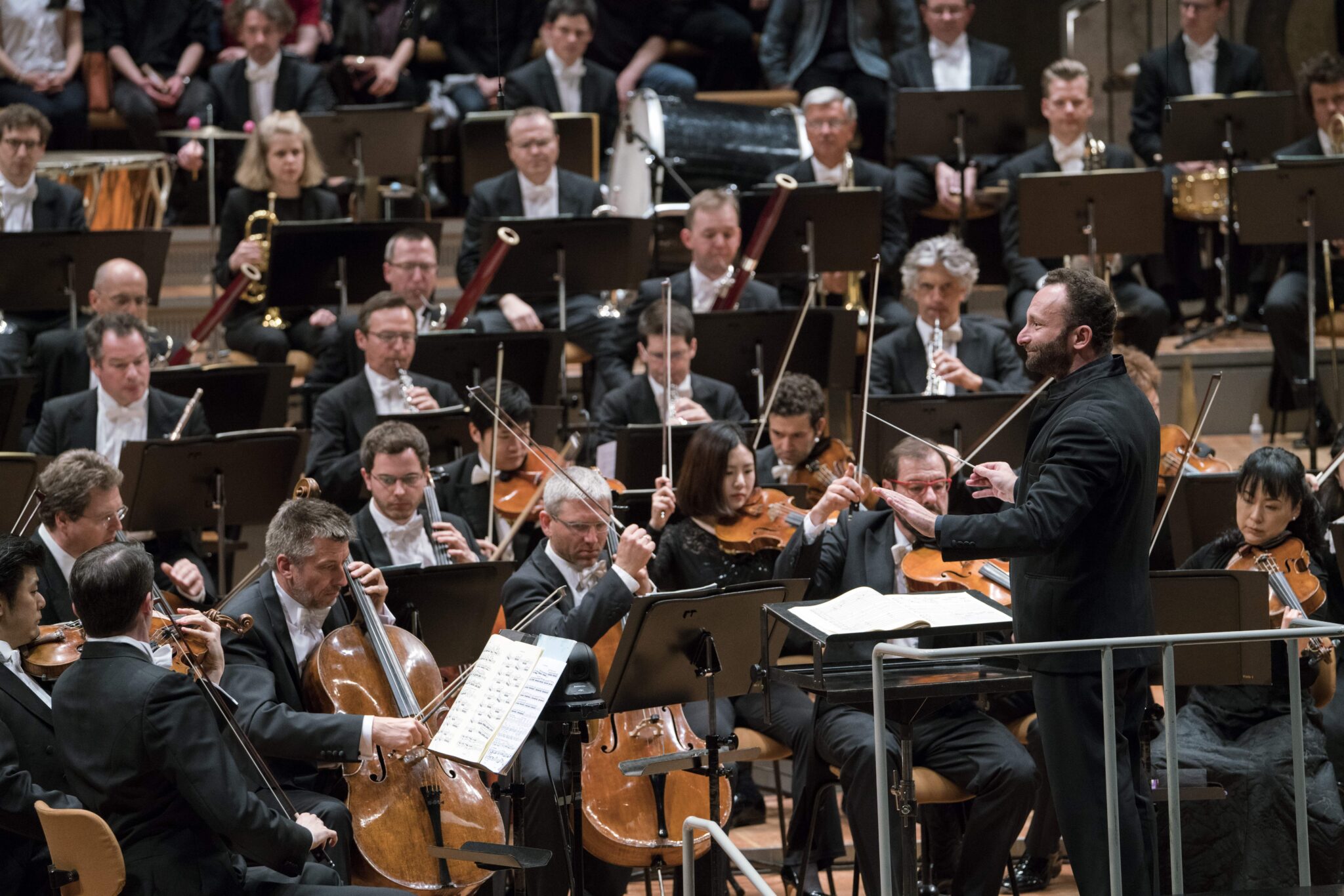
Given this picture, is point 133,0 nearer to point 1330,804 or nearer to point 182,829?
point 182,829

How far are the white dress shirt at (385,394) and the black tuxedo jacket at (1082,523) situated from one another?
9.43 ft

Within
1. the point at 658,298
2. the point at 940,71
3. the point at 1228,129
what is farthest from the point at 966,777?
the point at 940,71

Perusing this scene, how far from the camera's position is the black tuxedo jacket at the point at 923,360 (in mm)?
5988

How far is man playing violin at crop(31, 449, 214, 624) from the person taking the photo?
4141 millimetres

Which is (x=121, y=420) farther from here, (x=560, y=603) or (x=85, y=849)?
(x=85, y=849)

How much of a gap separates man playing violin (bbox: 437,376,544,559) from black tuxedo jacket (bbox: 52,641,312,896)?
2.00m

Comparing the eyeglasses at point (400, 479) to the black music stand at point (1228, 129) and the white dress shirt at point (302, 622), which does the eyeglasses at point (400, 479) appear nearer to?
the white dress shirt at point (302, 622)

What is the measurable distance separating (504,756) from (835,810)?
1.42 meters

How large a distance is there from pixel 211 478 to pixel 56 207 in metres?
2.44

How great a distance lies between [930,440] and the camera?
5.07 metres

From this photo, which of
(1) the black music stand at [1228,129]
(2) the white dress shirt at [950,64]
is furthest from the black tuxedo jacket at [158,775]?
(2) the white dress shirt at [950,64]

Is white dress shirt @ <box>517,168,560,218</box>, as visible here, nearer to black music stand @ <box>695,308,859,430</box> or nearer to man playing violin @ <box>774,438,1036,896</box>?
black music stand @ <box>695,308,859,430</box>

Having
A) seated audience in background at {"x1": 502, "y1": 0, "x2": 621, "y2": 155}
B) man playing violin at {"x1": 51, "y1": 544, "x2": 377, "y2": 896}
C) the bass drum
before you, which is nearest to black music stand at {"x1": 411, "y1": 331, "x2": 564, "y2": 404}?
the bass drum

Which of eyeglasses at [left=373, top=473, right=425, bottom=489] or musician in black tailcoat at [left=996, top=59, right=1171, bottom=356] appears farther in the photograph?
musician in black tailcoat at [left=996, top=59, right=1171, bottom=356]
